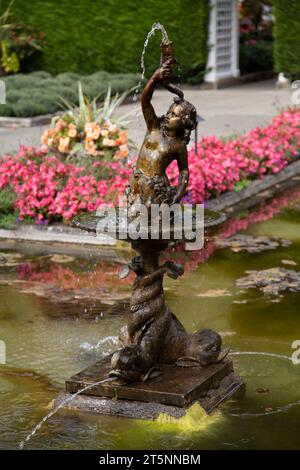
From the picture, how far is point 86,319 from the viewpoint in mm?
9242

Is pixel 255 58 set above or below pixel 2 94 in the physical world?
above

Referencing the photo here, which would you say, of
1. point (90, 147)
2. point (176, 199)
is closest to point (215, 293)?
point (176, 199)

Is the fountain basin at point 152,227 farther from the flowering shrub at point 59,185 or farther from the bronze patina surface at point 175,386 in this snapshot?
the flowering shrub at point 59,185

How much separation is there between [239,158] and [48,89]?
790 centimetres

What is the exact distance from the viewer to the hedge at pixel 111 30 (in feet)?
79.5

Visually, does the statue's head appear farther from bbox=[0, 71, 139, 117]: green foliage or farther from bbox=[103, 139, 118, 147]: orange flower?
bbox=[0, 71, 139, 117]: green foliage

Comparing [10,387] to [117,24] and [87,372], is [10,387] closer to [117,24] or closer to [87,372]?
[87,372]

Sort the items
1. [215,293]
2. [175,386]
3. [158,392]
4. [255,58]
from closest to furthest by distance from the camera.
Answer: [158,392]
[175,386]
[215,293]
[255,58]

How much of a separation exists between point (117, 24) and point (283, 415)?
18.3 m

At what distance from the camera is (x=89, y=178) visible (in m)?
12.4

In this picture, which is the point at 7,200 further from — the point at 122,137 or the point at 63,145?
the point at 122,137

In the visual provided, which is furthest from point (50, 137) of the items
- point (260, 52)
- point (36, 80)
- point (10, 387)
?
point (260, 52)

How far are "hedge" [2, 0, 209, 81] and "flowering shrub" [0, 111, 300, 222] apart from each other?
9.88 metres

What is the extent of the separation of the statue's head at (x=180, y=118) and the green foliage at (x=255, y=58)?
1980 centimetres
